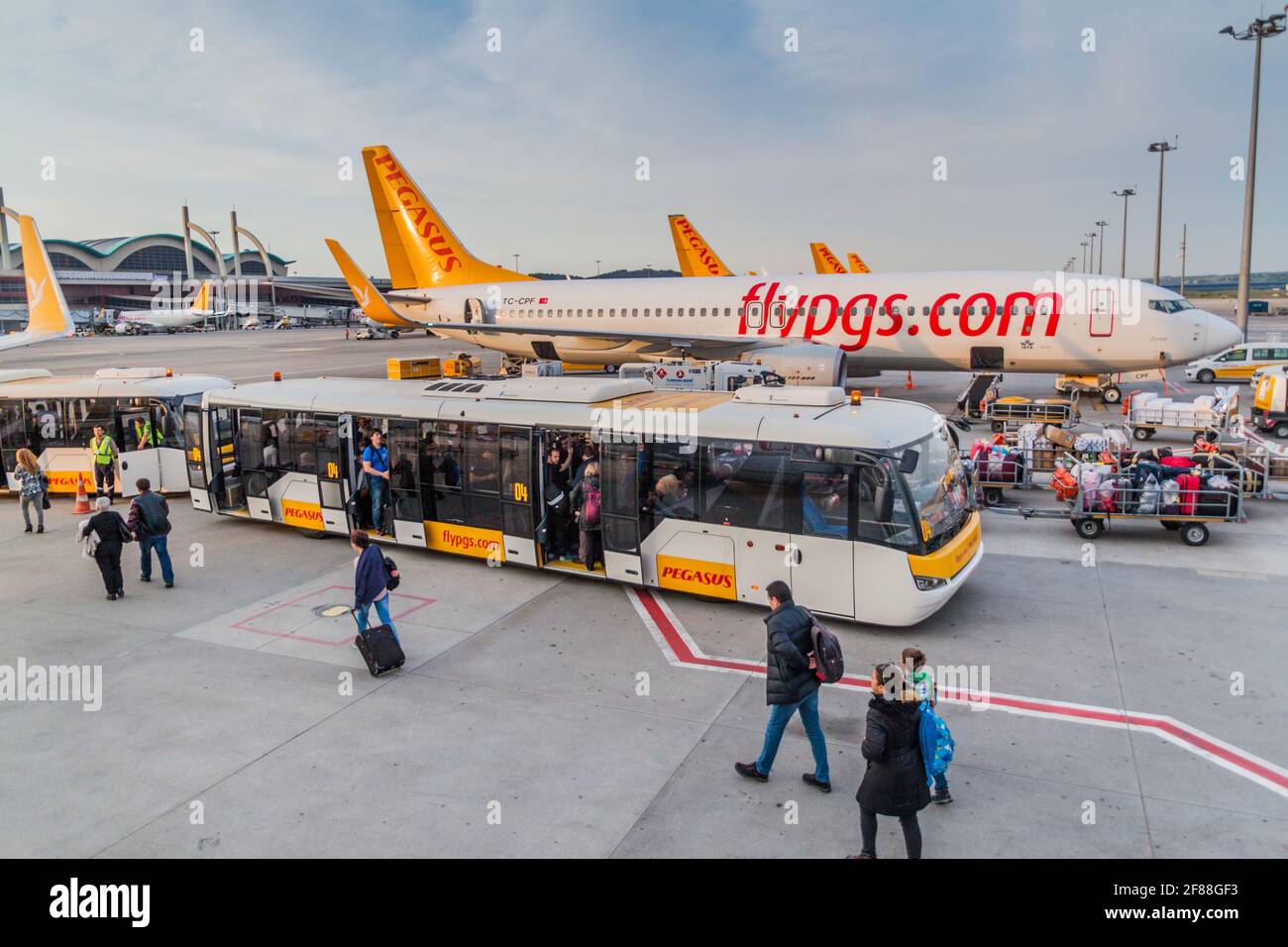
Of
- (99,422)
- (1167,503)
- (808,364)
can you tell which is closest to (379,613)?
(1167,503)

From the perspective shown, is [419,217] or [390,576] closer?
[390,576]

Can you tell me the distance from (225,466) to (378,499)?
4059 mm

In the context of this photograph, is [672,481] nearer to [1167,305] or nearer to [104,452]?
[104,452]

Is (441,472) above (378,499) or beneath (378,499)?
above

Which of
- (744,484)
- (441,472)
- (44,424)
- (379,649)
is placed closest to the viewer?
(379,649)

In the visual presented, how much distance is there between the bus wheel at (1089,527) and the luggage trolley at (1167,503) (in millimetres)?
62

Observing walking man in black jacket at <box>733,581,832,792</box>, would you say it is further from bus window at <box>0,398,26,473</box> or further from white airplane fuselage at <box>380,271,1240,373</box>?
white airplane fuselage at <box>380,271,1240,373</box>

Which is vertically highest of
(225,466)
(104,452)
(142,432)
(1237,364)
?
(1237,364)

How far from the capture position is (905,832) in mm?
6129

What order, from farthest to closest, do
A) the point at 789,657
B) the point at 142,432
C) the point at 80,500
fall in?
1. the point at 142,432
2. the point at 80,500
3. the point at 789,657

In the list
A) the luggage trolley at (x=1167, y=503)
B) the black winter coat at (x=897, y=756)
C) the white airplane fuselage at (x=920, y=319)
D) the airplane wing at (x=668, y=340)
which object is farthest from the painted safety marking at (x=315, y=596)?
the white airplane fuselage at (x=920, y=319)

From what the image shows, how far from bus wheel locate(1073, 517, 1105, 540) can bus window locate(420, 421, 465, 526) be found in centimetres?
1007
